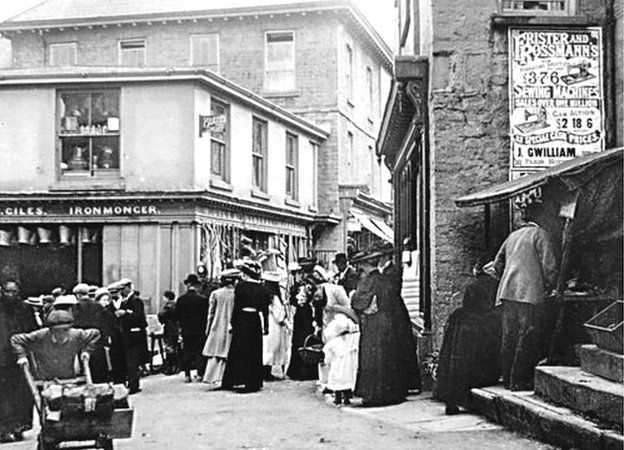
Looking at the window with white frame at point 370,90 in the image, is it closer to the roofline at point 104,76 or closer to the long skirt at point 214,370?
the roofline at point 104,76

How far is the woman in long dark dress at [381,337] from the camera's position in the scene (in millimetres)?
10859

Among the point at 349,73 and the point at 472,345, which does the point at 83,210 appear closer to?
the point at 472,345

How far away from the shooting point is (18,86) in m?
20.9

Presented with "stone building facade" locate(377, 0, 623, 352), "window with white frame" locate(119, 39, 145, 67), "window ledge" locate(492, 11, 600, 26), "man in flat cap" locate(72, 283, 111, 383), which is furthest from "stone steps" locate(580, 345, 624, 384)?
"window with white frame" locate(119, 39, 145, 67)

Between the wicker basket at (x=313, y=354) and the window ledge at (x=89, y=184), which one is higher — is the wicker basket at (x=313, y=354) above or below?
below

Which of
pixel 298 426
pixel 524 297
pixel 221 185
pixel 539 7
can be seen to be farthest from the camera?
pixel 221 185

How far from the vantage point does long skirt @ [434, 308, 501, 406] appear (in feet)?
32.8

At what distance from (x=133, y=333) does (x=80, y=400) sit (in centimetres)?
655

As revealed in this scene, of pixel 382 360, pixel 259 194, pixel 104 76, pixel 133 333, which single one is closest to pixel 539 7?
pixel 382 360

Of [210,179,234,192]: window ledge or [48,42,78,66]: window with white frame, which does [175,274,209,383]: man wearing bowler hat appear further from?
[48,42,78,66]: window with white frame

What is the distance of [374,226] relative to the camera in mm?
31234

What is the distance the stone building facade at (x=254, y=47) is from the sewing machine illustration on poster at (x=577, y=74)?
17074mm

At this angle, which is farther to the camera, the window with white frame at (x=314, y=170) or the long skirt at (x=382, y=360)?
the window with white frame at (x=314, y=170)

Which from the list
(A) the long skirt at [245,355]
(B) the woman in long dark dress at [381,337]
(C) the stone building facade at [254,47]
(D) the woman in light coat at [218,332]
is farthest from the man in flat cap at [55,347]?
(C) the stone building facade at [254,47]
